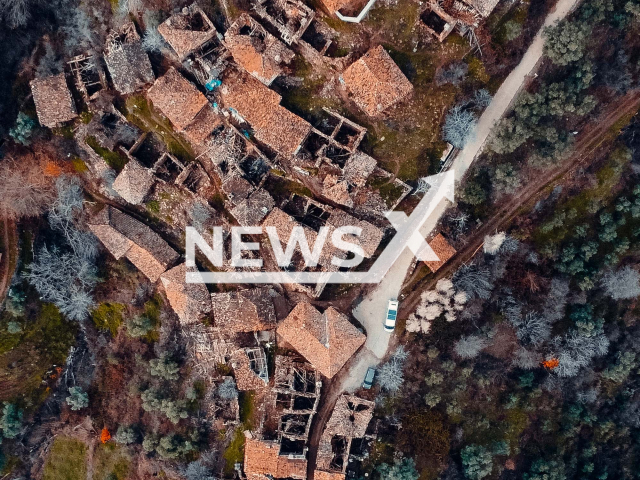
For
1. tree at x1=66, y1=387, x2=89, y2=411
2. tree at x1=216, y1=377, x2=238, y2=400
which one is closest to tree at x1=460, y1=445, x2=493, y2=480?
tree at x1=216, y1=377, x2=238, y2=400

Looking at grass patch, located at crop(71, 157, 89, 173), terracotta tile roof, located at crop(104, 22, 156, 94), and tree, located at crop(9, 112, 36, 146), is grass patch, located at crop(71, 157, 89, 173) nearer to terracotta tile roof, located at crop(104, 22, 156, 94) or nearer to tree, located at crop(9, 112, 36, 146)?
tree, located at crop(9, 112, 36, 146)

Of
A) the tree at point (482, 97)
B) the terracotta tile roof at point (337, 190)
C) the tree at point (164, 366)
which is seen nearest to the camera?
the tree at point (482, 97)

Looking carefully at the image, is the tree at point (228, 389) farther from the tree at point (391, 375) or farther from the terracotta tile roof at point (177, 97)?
the terracotta tile roof at point (177, 97)

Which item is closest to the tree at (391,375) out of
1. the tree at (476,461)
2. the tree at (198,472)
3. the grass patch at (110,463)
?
the tree at (476,461)

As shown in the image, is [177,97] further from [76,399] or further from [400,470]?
[400,470]

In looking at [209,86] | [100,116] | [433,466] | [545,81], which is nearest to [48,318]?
[100,116]

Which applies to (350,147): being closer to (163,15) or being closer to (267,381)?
(163,15)

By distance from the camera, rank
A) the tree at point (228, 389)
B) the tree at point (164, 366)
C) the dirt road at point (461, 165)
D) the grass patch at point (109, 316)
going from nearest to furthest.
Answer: the dirt road at point (461, 165) → the tree at point (228, 389) → the tree at point (164, 366) → the grass patch at point (109, 316)

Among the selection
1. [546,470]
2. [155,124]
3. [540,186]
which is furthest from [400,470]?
[155,124]

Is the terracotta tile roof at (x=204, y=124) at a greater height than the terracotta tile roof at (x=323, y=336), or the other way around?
the terracotta tile roof at (x=204, y=124)
